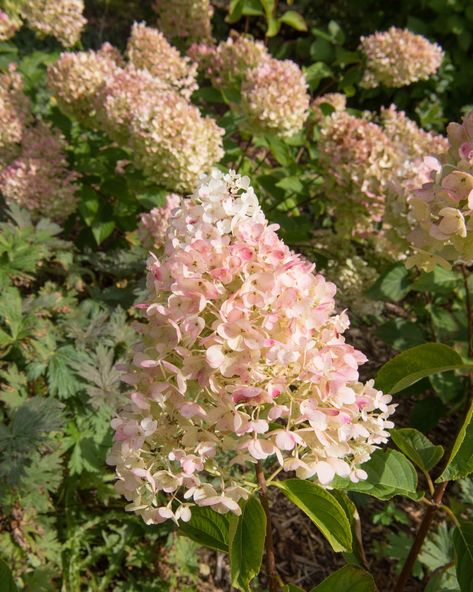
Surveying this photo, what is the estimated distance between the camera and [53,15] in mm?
3059

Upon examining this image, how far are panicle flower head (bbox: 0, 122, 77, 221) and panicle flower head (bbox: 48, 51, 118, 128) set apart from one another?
0.16 metres

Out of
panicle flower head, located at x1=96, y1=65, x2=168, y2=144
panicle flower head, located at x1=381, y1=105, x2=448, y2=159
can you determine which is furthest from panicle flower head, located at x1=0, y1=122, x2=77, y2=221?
panicle flower head, located at x1=381, y1=105, x2=448, y2=159

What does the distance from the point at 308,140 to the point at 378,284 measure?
1.12 meters

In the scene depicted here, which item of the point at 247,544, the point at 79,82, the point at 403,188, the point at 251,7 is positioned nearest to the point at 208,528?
the point at 247,544

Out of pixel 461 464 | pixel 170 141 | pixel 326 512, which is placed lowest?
pixel 326 512

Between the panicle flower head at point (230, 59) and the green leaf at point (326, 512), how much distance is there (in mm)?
2370

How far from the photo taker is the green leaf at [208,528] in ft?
3.64

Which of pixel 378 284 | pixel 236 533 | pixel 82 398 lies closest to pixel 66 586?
pixel 82 398

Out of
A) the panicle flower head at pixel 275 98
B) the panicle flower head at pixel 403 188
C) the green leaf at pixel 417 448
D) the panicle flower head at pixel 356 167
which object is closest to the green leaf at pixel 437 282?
the panicle flower head at pixel 403 188

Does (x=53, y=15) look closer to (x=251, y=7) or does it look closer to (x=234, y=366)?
(x=251, y=7)

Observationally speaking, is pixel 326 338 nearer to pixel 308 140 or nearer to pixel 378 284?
pixel 378 284

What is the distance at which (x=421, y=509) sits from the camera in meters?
2.72

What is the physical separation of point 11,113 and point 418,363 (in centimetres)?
213

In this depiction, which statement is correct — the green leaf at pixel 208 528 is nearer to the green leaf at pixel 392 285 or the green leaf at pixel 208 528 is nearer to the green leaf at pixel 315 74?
the green leaf at pixel 392 285
